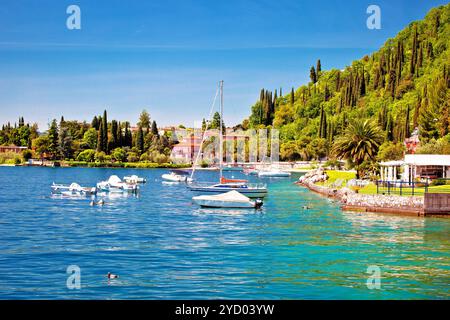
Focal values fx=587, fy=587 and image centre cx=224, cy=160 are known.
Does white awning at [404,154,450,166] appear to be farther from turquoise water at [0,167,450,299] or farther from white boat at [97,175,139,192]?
white boat at [97,175,139,192]

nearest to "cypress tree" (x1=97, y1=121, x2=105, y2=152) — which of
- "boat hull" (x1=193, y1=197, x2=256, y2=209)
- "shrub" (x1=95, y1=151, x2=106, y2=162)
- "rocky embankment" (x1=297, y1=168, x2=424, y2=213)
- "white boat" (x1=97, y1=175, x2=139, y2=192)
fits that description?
"shrub" (x1=95, y1=151, x2=106, y2=162)

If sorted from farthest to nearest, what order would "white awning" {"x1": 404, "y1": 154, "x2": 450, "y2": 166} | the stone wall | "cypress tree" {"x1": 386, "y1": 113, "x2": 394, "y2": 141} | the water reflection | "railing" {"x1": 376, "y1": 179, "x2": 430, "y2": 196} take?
"cypress tree" {"x1": 386, "y1": 113, "x2": 394, "y2": 141} → "white awning" {"x1": 404, "y1": 154, "x2": 450, "y2": 166} → "railing" {"x1": 376, "y1": 179, "x2": 430, "y2": 196} → the stone wall → the water reflection

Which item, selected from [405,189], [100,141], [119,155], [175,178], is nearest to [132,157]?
[119,155]

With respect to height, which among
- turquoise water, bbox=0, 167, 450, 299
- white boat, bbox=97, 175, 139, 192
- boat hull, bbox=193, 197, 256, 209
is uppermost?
white boat, bbox=97, 175, 139, 192

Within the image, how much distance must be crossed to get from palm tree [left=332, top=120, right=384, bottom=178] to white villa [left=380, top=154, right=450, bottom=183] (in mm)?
5059

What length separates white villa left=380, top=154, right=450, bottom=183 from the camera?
53656 millimetres

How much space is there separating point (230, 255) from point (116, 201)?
124 ft

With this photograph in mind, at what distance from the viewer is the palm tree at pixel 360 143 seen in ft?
238

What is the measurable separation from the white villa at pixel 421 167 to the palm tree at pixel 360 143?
506 cm

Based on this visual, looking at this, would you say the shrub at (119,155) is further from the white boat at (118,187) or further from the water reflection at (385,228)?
the water reflection at (385,228)

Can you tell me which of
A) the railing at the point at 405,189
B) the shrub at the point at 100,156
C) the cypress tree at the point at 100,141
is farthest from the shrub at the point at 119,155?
the railing at the point at 405,189
